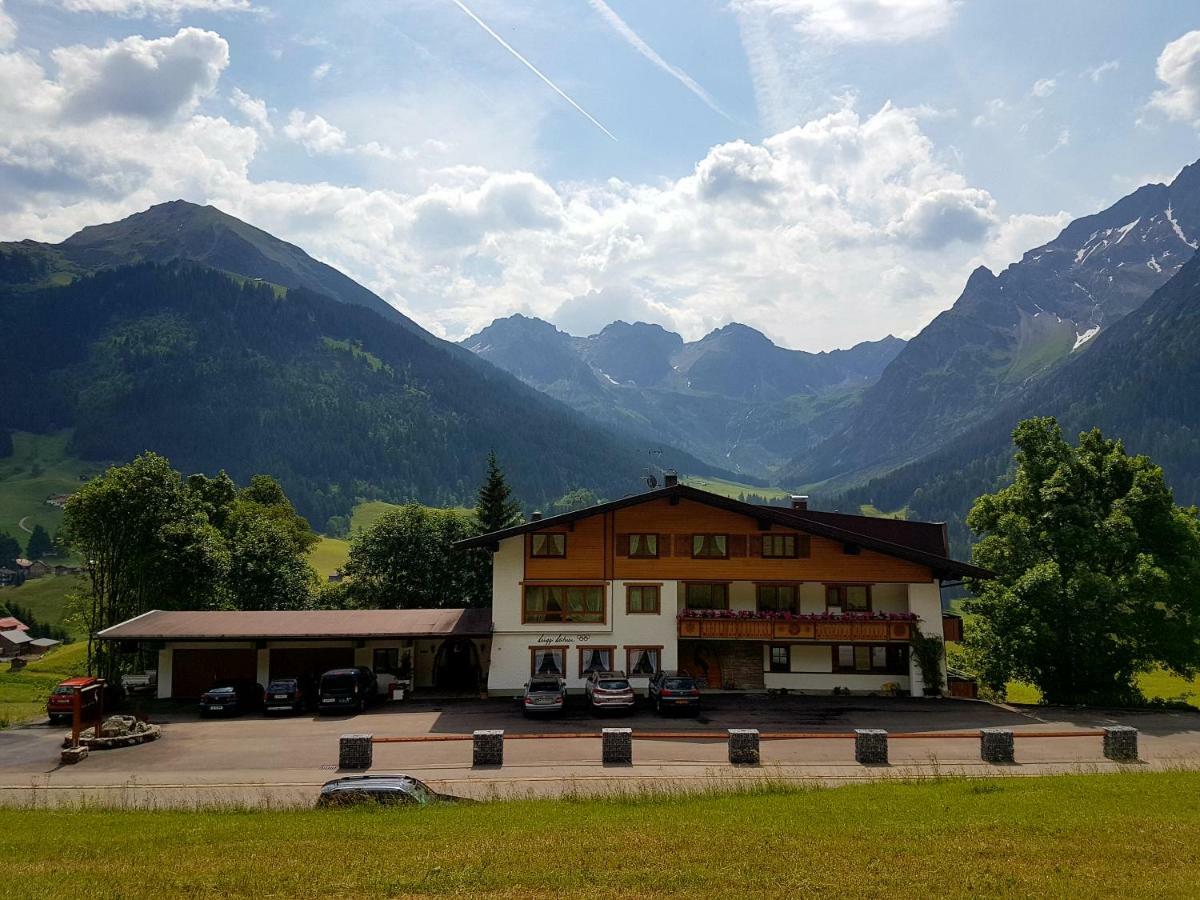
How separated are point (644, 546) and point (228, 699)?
19757mm

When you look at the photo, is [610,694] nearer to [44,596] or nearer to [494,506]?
[494,506]

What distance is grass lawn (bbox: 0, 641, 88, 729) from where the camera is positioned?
39188mm

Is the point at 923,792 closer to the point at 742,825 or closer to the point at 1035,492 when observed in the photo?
the point at 742,825

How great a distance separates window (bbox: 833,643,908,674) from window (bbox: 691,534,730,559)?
23.3ft

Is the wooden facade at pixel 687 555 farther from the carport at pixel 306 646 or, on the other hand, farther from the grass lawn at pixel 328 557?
the grass lawn at pixel 328 557

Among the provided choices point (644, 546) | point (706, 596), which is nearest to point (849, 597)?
point (706, 596)

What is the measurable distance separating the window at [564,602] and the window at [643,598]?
136cm

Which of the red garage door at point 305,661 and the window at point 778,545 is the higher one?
the window at point 778,545

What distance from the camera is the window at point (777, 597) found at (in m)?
43.4

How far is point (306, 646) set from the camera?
4266 cm

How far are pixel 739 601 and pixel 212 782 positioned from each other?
26.5 meters

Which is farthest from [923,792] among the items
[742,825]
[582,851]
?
[582,851]

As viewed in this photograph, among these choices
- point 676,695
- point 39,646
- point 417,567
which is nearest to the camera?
point 676,695

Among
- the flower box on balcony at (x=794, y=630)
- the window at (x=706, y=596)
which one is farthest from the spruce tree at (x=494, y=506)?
the flower box on balcony at (x=794, y=630)
